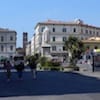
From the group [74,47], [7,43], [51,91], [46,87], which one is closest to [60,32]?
[7,43]

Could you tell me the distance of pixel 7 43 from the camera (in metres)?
139

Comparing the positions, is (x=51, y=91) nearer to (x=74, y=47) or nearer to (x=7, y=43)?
(x=74, y=47)

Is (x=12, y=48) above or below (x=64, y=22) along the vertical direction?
below

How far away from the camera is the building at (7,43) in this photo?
13688 centimetres

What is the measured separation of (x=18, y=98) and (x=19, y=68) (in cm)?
1530

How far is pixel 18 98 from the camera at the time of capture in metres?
18.9

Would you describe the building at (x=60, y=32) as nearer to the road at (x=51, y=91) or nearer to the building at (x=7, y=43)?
the building at (x=7, y=43)

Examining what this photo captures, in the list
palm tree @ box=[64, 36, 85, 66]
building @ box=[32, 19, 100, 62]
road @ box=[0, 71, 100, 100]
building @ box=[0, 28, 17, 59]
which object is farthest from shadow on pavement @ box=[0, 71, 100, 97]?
building @ box=[0, 28, 17, 59]

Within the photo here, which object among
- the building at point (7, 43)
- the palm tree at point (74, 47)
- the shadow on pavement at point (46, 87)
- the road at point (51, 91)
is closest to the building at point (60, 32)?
Answer: the building at point (7, 43)

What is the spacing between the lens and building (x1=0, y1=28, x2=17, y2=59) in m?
137

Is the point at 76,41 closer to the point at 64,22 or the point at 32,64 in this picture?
the point at 32,64

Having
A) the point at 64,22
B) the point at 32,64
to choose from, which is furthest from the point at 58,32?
the point at 32,64

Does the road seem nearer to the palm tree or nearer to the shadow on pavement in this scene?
the shadow on pavement

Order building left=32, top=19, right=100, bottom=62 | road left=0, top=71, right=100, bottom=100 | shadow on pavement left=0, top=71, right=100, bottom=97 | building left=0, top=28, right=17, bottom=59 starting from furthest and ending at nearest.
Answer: building left=0, top=28, right=17, bottom=59 → building left=32, top=19, right=100, bottom=62 → shadow on pavement left=0, top=71, right=100, bottom=97 → road left=0, top=71, right=100, bottom=100
